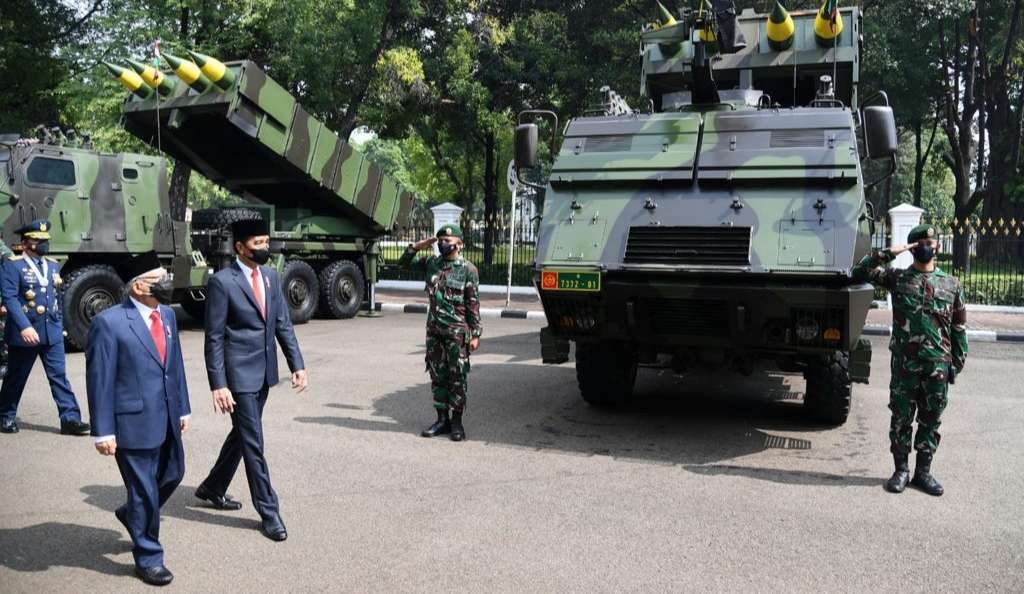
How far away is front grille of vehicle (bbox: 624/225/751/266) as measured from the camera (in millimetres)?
6141

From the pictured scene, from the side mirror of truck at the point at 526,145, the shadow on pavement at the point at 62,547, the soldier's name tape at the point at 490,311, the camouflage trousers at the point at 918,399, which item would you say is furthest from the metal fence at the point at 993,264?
the shadow on pavement at the point at 62,547

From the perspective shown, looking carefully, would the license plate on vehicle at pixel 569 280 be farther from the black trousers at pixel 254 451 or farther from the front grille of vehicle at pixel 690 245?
the black trousers at pixel 254 451

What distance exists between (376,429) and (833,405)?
11.6 feet

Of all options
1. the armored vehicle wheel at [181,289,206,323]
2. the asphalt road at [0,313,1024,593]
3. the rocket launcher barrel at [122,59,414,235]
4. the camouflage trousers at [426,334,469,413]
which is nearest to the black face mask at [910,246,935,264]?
the asphalt road at [0,313,1024,593]

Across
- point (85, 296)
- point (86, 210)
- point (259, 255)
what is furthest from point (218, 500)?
point (86, 210)

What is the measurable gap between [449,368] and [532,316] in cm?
829

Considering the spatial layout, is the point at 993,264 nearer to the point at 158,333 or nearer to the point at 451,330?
the point at 451,330

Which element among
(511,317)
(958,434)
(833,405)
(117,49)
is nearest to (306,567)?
(833,405)

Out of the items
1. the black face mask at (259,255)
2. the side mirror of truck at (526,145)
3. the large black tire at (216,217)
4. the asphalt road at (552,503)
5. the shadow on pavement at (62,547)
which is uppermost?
the side mirror of truck at (526,145)

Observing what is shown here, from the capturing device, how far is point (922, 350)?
5398 millimetres

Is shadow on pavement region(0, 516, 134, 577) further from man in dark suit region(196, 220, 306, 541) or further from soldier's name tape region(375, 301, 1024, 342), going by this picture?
soldier's name tape region(375, 301, 1024, 342)

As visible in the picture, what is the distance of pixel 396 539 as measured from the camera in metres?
4.55

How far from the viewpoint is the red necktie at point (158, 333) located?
4.18 metres

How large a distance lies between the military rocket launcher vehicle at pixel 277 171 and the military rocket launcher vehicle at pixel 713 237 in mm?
6215
